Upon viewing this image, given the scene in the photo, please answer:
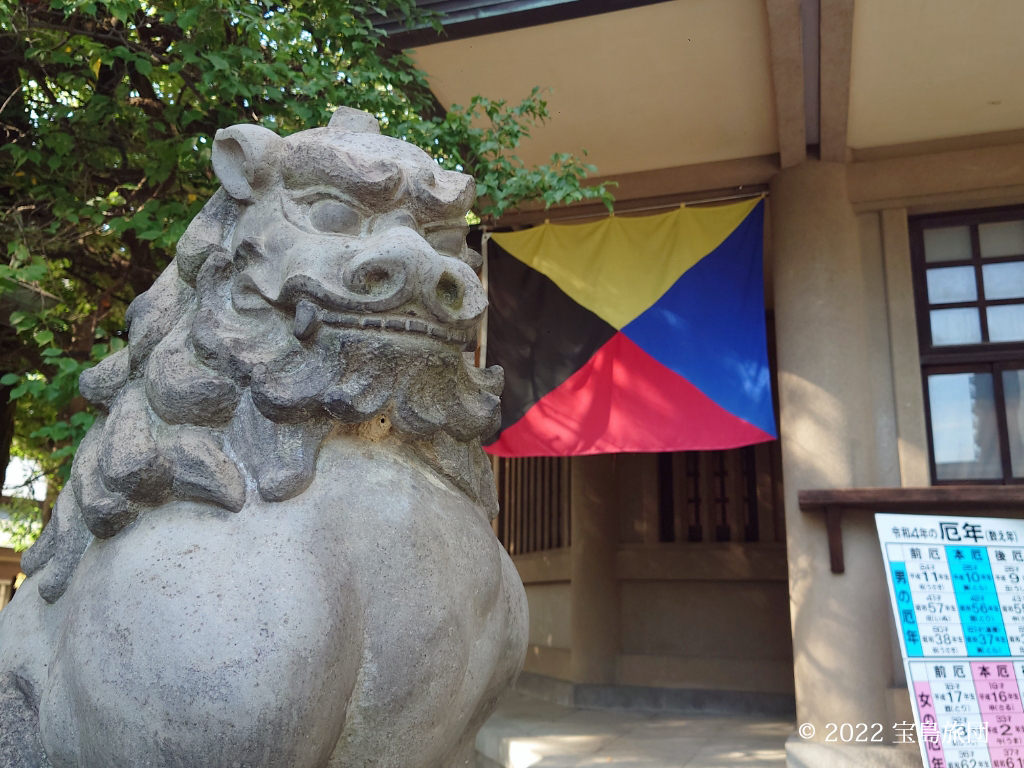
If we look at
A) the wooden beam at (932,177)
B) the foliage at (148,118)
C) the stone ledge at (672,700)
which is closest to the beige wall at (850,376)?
the wooden beam at (932,177)

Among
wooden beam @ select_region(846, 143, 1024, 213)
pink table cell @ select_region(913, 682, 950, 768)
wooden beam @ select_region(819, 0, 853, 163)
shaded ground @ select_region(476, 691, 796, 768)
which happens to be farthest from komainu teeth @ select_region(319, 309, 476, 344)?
wooden beam @ select_region(846, 143, 1024, 213)

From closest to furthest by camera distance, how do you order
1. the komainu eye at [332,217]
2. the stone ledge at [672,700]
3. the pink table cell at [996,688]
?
the komainu eye at [332,217], the pink table cell at [996,688], the stone ledge at [672,700]

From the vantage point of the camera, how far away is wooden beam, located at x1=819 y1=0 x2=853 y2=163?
13.4 feet

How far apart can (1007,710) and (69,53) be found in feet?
19.0

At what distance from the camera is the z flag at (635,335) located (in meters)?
5.22

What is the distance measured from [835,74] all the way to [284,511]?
4026mm

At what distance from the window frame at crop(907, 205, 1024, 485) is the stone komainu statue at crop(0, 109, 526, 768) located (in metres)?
4.19

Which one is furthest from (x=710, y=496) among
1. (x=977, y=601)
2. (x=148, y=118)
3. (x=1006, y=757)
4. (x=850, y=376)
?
(x=148, y=118)

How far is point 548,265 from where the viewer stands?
19.2 feet

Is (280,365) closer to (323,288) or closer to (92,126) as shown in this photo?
(323,288)

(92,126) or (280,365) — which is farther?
(92,126)

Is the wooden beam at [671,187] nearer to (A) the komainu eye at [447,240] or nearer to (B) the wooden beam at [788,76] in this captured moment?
(B) the wooden beam at [788,76]

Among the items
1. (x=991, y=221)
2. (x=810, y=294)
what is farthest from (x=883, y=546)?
(x=991, y=221)

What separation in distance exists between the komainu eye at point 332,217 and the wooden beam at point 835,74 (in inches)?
121
